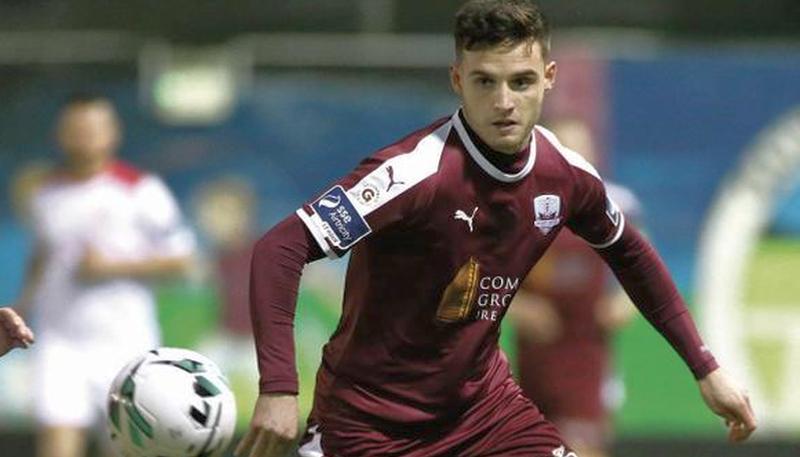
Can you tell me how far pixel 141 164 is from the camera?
37.8 feet

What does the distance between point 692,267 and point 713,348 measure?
47cm

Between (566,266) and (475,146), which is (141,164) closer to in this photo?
(566,266)

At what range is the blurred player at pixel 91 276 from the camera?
1008cm

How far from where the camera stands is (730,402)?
6227 mm

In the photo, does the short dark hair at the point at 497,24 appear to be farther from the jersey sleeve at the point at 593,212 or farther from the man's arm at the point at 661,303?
the man's arm at the point at 661,303

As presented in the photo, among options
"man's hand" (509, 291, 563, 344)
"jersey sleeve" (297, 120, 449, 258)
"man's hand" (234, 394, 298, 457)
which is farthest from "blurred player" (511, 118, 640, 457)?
"man's hand" (234, 394, 298, 457)

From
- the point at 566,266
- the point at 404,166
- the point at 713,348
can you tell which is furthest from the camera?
the point at 713,348

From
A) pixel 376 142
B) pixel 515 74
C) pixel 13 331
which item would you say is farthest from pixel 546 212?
pixel 376 142

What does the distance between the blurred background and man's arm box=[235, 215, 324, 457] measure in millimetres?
5580

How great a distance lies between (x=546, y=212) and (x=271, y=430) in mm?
1201

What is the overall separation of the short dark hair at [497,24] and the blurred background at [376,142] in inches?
214

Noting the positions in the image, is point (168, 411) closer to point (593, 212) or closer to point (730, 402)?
point (593, 212)

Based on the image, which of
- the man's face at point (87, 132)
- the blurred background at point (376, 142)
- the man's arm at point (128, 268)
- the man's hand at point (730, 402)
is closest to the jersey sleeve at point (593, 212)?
the man's hand at point (730, 402)

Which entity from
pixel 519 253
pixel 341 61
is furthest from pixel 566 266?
pixel 519 253
